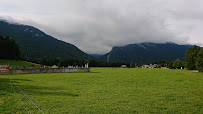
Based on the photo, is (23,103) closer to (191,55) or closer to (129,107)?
(129,107)

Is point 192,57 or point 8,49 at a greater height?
point 8,49

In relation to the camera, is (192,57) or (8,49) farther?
(8,49)

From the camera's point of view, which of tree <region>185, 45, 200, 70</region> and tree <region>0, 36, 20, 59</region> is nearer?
tree <region>185, 45, 200, 70</region>

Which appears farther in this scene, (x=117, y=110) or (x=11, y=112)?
(x=117, y=110)

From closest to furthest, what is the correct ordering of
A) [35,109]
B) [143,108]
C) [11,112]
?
1. [11,112]
2. [35,109]
3. [143,108]

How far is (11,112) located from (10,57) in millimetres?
97346

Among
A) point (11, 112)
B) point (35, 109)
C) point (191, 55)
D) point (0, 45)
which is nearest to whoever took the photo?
point (11, 112)

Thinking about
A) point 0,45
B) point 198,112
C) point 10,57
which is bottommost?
point 198,112

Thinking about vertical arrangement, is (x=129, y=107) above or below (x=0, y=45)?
below

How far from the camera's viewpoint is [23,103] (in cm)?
985

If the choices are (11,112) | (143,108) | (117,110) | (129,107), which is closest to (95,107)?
(117,110)

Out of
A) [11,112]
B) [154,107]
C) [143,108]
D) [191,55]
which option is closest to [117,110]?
[143,108]

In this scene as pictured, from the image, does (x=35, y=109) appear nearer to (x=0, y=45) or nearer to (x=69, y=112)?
(x=69, y=112)

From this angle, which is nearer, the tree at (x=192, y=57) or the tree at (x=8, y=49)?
the tree at (x=192, y=57)
